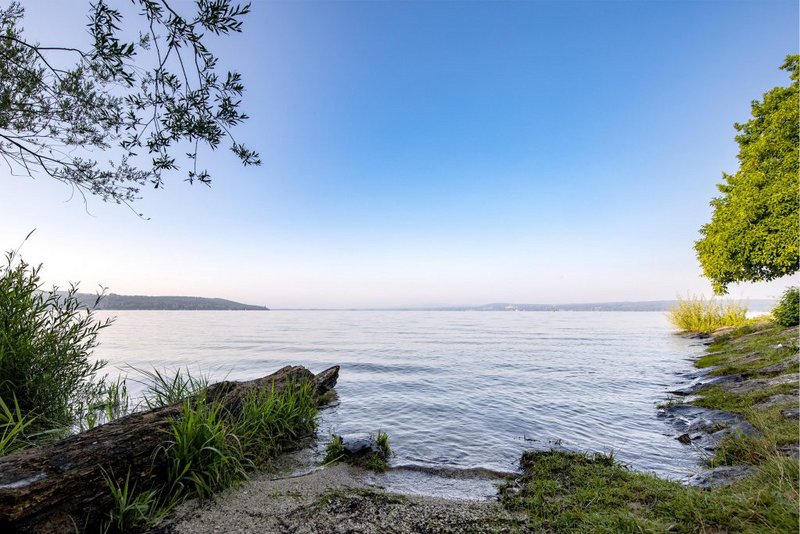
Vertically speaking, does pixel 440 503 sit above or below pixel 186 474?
below

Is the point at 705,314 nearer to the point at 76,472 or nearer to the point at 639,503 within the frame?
the point at 639,503

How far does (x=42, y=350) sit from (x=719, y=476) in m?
11.4

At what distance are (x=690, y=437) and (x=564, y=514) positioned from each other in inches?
241

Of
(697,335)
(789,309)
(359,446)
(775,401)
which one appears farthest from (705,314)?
(359,446)

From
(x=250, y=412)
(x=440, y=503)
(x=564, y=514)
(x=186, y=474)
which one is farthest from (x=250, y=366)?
(x=564, y=514)

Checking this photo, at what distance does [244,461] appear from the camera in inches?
236

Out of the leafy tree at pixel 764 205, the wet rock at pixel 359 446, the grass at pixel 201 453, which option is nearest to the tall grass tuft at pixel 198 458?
the grass at pixel 201 453

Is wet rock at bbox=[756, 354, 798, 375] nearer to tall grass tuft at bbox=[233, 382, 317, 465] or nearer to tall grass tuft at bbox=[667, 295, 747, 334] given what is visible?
tall grass tuft at bbox=[233, 382, 317, 465]

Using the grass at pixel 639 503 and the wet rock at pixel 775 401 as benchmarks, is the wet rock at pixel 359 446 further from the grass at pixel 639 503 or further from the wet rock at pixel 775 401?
the wet rock at pixel 775 401

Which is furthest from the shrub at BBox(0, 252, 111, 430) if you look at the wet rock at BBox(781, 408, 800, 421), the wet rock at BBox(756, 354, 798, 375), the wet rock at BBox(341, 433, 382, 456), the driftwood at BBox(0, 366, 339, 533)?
the wet rock at BBox(756, 354, 798, 375)

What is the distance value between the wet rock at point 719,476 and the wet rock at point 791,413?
115 inches

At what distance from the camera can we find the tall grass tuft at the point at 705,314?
28.2 m

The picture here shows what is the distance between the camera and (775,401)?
26.6ft

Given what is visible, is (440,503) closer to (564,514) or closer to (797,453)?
(564,514)
